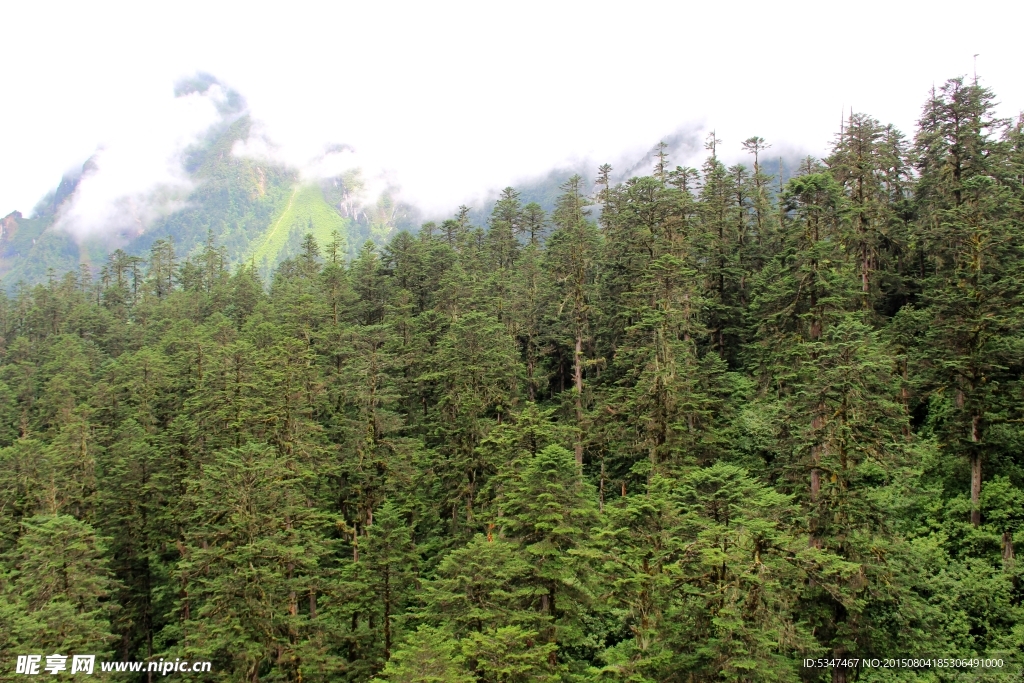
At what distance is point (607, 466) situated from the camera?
31938 mm

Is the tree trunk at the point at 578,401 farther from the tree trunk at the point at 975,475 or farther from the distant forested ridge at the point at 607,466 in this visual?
the tree trunk at the point at 975,475

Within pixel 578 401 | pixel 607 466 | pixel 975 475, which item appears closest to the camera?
pixel 975 475

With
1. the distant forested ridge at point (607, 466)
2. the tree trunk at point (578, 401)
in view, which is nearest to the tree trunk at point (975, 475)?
the distant forested ridge at point (607, 466)

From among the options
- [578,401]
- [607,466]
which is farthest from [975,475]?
[578,401]

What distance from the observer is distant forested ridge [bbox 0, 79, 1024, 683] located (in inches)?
621

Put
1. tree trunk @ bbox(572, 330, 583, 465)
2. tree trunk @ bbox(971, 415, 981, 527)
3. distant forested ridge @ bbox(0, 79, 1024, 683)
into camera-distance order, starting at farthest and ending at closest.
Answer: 1. tree trunk @ bbox(572, 330, 583, 465)
2. tree trunk @ bbox(971, 415, 981, 527)
3. distant forested ridge @ bbox(0, 79, 1024, 683)

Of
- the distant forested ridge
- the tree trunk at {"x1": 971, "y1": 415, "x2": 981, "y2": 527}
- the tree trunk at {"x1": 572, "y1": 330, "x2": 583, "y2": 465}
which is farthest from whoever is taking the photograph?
the tree trunk at {"x1": 572, "y1": 330, "x2": 583, "y2": 465}

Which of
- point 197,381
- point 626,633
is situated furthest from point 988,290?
point 197,381

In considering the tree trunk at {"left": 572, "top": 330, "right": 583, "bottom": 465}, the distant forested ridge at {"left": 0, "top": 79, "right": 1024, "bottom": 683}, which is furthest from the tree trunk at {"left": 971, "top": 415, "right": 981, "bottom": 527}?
the tree trunk at {"left": 572, "top": 330, "right": 583, "bottom": 465}

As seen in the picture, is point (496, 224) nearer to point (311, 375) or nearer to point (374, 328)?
point (374, 328)

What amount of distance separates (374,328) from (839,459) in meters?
26.7

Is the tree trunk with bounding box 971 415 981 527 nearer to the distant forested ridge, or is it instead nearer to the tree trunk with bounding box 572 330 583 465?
the distant forested ridge

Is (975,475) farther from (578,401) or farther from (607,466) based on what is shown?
(578,401)

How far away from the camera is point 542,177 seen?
167625 mm
